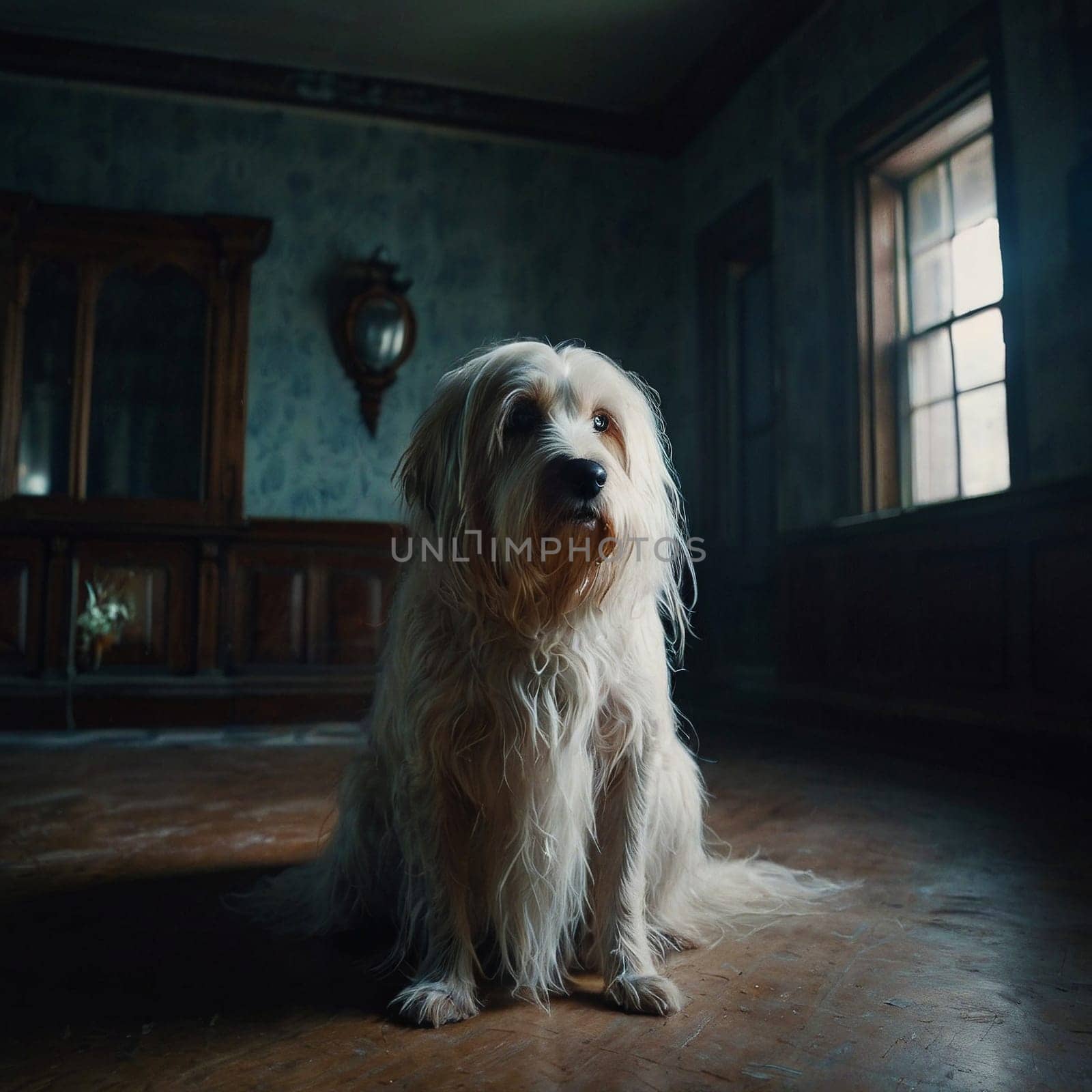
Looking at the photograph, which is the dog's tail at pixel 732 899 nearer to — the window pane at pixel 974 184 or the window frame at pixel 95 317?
the window pane at pixel 974 184

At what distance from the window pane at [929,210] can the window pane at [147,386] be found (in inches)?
167

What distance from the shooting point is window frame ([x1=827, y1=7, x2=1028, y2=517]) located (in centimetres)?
412

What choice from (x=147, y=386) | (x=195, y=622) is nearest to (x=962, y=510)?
(x=195, y=622)

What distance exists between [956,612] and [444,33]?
4.58m

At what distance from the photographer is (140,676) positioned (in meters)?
5.30

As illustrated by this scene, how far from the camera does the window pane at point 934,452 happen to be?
4.16 m

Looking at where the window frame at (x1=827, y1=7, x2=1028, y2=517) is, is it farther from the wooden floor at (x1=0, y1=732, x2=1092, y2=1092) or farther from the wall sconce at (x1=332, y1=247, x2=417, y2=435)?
the wall sconce at (x1=332, y1=247, x2=417, y2=435)

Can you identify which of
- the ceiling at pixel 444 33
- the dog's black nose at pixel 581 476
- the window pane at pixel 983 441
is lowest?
the dog's black nose at pixel 581 476

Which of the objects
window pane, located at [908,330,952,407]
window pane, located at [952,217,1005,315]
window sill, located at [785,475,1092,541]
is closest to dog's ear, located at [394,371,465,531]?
window sill, located at [785,475,1092,541]

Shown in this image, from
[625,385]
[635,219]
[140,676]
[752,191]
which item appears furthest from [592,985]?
[635,219]

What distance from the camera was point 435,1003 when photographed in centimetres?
130

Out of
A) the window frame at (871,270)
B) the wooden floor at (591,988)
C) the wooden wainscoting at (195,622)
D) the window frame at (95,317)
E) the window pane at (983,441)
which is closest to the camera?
the wooden floor at (591,988)

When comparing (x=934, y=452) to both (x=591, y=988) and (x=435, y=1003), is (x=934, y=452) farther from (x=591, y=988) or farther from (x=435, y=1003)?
(x=435, y=1003)

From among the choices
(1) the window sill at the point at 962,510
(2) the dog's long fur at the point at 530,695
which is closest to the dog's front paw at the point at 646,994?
(2) the dog's long fur at the point at 530,695
